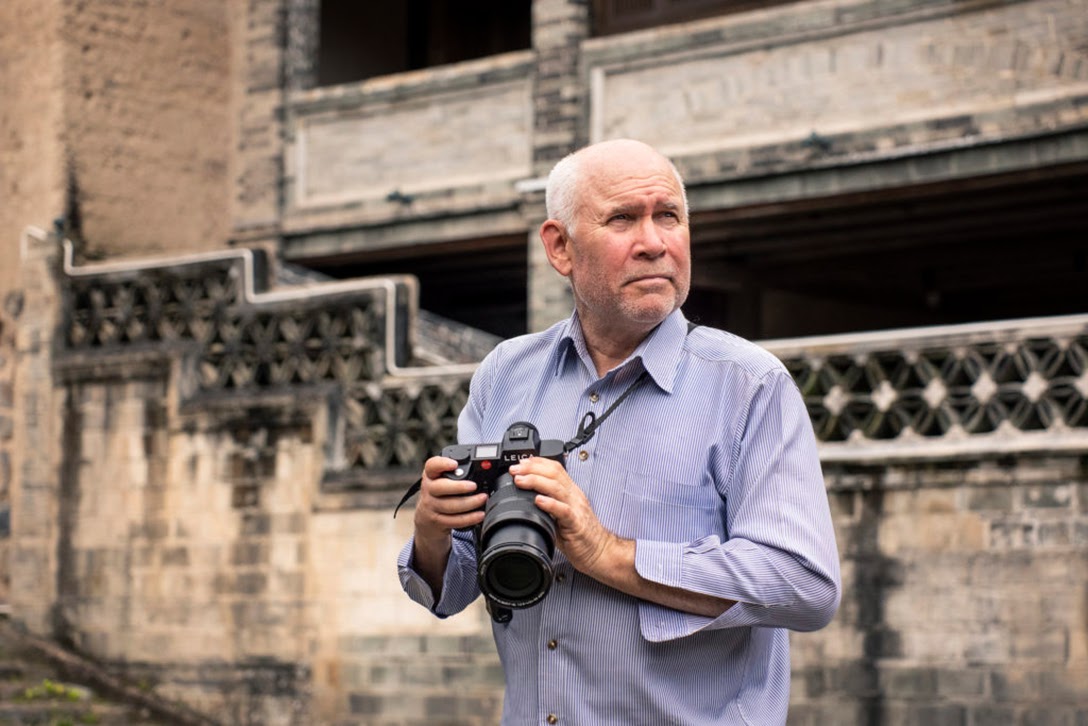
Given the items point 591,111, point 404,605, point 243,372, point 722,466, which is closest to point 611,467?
point 722,466

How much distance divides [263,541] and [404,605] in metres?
1.26

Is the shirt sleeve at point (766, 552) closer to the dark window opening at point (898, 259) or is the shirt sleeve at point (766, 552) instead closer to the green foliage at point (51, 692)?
the dark window opening at point (898, 259)

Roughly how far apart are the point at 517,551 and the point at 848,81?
34.8 feet

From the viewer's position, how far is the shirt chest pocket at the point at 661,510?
2.86m

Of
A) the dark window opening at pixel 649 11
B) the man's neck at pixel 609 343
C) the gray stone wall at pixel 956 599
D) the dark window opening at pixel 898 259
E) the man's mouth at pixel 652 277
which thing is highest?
the dark window opening at pixel 649 11

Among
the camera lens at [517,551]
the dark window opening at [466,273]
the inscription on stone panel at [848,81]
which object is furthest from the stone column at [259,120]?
the camera lens at [517,551]

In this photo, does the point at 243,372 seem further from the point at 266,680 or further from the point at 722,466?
the point at 722,466

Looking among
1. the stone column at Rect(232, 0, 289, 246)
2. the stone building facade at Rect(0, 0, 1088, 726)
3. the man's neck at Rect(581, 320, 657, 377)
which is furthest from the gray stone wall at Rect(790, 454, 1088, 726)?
the stone column at Rect(232, 0, 289, 246)

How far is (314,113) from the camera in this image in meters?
15.5

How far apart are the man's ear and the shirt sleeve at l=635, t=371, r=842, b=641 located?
0.48 m

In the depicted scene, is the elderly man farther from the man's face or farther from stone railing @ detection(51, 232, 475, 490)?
stone railing @ detection(51, 232, 475, 490)

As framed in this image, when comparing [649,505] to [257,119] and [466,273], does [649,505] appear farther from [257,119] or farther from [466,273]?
[466,273]

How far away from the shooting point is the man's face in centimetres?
290

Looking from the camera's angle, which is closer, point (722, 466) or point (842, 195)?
point (722, 466)
